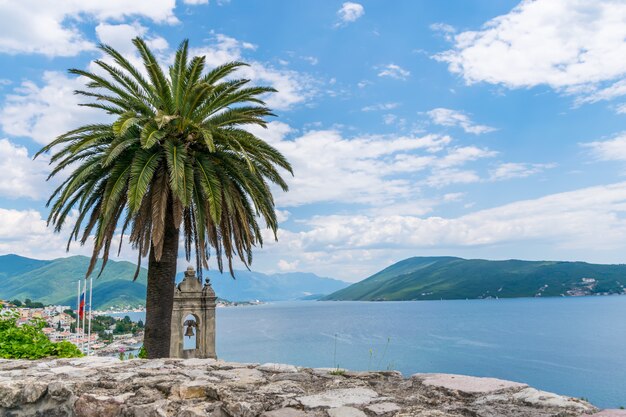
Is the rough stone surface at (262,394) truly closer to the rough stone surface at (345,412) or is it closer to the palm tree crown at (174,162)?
the rough stone surface at (345,412)

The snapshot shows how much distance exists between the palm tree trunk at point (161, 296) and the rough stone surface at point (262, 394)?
769 centimetres

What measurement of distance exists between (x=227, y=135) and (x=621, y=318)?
135877 millimetres

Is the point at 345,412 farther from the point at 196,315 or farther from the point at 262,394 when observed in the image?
the point at 196,315

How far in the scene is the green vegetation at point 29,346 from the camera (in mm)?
10094

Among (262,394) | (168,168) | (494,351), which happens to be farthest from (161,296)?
(494,351)

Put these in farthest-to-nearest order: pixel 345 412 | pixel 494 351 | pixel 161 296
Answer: pixel 494 351 → pixel 161 296 → pixel 345 412

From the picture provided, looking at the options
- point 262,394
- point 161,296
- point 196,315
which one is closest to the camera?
point 262,394

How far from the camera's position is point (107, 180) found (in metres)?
13.9

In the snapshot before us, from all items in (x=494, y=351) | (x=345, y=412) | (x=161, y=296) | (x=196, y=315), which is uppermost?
(x=161, y=296)

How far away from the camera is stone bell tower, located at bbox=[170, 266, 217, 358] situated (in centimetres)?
2017

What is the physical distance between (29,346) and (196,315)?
405 inches

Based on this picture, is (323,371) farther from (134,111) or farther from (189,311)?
(189,311)

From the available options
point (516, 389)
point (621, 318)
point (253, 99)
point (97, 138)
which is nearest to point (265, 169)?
point (253, 99)

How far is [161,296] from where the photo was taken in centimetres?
1416
